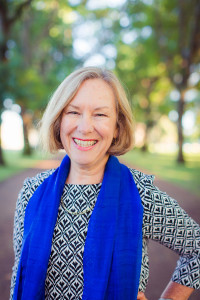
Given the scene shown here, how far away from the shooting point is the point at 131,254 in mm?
1577

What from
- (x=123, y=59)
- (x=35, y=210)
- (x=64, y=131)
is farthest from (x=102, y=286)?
(x=123, y=59)

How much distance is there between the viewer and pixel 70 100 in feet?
5.71

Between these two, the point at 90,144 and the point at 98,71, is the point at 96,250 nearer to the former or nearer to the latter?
the point at 90,144

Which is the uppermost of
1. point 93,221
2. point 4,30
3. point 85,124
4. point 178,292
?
point 4,30

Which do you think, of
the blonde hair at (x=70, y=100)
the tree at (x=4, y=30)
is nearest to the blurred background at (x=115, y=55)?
the tree at (x=4, y=30)

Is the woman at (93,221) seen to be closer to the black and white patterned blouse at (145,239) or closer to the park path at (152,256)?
the black and white patterned blouse at (145,239)

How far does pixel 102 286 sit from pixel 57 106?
3.88 feet

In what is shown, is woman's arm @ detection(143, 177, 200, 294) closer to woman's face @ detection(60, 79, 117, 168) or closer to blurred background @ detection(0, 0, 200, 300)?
woman's face @ detection(60, 79, 117, 168)

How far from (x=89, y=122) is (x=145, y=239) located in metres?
0.85

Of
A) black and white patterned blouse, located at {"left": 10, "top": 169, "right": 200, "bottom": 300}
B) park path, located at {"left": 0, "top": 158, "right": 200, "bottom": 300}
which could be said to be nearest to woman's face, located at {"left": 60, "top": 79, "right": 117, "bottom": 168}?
black and white patterned blouse, located at {"left": 10, "top": 169, "right": 200, "bottom": 300}

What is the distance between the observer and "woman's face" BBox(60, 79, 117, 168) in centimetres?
172

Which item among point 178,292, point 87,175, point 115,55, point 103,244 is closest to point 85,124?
point 87,175

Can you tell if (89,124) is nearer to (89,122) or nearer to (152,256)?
(89,122)

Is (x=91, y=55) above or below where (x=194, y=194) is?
above
